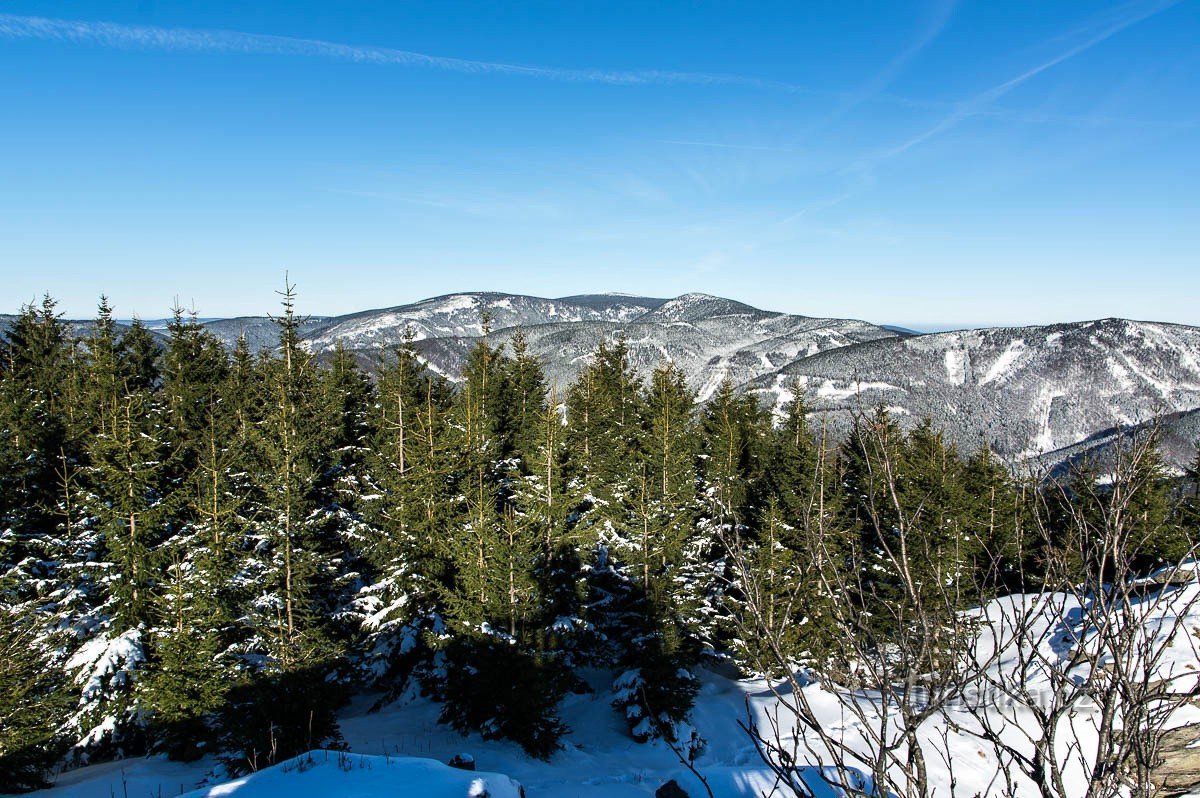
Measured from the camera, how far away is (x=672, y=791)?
1210 cm

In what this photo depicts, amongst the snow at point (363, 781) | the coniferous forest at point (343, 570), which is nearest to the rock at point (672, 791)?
the coniferous forest at point (343, 570)

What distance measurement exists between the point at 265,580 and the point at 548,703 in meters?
7.50

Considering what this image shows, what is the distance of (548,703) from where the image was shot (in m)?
15.6

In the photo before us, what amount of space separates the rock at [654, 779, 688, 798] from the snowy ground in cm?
42

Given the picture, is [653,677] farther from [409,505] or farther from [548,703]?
[409,505]

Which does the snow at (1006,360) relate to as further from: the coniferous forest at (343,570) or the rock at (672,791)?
the rock at (672,791)

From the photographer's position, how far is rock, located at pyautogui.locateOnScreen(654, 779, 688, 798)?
1199 centimetres

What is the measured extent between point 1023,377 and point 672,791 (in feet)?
590

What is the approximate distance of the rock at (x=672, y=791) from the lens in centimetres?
1199

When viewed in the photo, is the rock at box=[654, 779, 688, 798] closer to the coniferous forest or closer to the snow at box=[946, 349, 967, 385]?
the coniferous forest

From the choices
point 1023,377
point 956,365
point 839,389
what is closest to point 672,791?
point 839,389

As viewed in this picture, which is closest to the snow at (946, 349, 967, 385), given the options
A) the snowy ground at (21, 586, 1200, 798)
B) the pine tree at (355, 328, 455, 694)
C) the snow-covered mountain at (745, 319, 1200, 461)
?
the snow-covered mountain at (745, 319, 1200, 461)

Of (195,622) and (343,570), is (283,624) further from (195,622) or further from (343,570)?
(343,570)

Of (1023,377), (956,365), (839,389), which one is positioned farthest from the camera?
(956,365)
